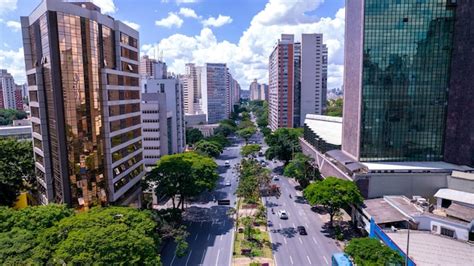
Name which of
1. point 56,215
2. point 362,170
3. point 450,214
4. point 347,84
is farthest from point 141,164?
point 450,214

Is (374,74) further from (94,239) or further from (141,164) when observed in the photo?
(94,239)

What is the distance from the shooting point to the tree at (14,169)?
4566cm

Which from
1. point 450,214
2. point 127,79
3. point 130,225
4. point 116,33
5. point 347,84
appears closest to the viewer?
point 130,225

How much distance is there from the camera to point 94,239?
87.9 ft

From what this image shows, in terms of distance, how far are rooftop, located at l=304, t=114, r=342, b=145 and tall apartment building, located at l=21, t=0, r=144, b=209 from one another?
51295mm

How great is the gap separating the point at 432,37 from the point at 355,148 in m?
25.2

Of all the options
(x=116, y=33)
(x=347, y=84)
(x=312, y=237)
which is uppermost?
(x=116, y=33)

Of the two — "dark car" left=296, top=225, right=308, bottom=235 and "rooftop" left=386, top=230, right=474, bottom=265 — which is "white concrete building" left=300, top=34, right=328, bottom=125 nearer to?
"dark car" left=296, top=225, right=308, bottom=235

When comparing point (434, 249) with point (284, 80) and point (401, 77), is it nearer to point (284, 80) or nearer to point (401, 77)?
point (401, 77)

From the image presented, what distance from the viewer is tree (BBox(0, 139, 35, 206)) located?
45.7 meters

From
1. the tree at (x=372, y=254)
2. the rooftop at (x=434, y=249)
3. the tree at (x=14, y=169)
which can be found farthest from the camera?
the tree at (x=14, y=169)

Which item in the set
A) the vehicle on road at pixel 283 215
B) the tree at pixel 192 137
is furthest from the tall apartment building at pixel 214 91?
the vehicle on road at pixel 283 215

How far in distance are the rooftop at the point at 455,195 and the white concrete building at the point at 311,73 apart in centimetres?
9411

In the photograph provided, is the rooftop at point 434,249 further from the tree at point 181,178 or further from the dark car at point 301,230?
the tree at point 181,178
